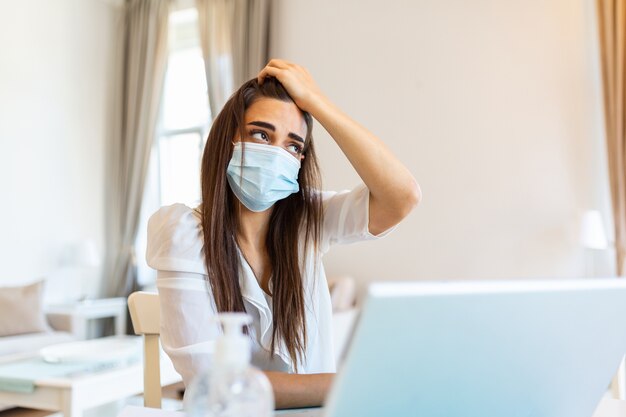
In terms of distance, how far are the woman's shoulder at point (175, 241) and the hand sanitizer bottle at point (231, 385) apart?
48cm

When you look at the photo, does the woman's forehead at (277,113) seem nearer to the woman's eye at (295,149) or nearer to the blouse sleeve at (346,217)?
the woman's eye at (295,149)

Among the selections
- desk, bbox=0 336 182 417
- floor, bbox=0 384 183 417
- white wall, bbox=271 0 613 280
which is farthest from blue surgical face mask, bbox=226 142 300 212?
white wall, bbox=271 0 613 280

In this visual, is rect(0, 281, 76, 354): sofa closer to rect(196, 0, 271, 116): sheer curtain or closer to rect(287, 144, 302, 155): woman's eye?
rect(196, 0, 271, 116): sheer curtain

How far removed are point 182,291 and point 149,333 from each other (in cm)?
32

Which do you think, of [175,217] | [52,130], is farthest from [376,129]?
[175,217]

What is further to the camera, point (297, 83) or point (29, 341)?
point (29, 341)

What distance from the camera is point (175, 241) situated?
95cm

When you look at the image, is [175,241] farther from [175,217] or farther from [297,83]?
[297,83]

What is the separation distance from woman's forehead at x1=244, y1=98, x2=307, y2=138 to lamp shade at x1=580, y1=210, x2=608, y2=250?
268 centimetres

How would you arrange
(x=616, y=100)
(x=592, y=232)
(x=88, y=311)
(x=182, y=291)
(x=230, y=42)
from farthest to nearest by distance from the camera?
(x=230, y=42), (x=88, y=311), (x=616, y=100), (x=592, y=232), (x=182, y=291)

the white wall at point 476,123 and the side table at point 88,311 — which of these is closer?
the white wall at point 476,123

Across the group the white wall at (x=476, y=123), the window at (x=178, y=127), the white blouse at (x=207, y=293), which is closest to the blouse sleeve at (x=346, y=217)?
the white blouse at (x=207, y=293)

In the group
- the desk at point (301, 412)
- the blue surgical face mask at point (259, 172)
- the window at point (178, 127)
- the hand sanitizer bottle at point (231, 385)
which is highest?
the window at point (178, 127)

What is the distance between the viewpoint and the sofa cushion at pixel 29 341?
12.1 feet
